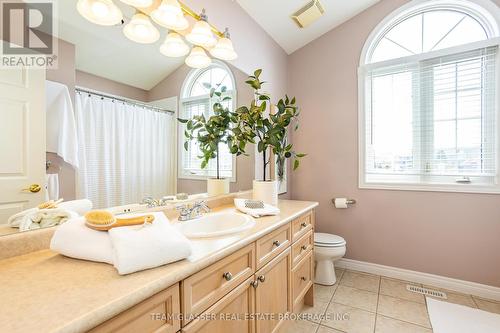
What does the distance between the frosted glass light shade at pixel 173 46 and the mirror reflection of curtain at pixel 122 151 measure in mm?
394

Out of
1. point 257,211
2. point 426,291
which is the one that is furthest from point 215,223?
point 426,291

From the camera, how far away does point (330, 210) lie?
2598mm

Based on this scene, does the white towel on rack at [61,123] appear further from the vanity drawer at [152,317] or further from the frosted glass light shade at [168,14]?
the vanity drawer at [152,317]

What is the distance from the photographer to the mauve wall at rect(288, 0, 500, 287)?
2008mm

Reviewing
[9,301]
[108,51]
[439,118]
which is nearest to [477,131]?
→ [439,118]

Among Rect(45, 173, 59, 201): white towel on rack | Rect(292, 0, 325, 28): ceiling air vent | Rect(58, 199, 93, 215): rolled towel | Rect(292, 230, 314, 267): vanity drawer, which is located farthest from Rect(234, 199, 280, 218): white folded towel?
Rect(292, 0, 325, 28): ceiling air vent

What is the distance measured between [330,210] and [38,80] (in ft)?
8.32

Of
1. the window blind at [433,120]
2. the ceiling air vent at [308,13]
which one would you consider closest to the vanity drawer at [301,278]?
the window blind at [433,120]

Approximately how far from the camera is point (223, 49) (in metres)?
1.68

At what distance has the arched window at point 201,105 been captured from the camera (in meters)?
1.56

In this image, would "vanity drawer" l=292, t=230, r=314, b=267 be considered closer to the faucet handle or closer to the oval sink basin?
the oval sink basin

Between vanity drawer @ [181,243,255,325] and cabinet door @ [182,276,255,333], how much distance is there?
2 centimetres

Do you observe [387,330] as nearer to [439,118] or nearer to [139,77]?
[439,118]

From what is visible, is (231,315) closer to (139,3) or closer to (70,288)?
(70,288)
